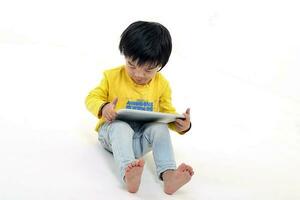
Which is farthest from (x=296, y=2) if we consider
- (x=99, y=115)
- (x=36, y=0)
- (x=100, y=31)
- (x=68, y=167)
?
(x=68, y=167)

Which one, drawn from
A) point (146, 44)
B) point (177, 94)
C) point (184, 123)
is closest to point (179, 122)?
point (184, 123)

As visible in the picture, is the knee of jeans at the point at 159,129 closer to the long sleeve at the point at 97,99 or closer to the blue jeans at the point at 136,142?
the blue jeans at the point at 136,142

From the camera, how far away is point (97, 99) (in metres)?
1.20

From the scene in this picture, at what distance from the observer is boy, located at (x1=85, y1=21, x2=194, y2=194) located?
41.9 inches

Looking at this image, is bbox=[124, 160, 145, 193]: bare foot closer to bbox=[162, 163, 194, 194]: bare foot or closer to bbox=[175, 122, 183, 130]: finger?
bbox=[162, 163, 194, 194]: bare foot

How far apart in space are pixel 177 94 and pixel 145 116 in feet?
2.63

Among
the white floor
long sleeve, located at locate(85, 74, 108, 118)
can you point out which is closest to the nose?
long sleeve, located at locate(85, 74, 108, 118)

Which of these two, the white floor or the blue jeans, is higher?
the blue jeans

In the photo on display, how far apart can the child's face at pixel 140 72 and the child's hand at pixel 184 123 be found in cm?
14

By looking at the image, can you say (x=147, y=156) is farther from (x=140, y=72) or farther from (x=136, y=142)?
(x=140, y=72)

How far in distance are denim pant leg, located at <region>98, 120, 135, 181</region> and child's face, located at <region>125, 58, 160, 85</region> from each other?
0.14 meters

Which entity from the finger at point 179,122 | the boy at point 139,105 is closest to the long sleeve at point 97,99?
the boy at point 139,105

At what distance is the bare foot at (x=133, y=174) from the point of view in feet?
3.25

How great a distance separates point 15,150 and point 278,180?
2.51ft
